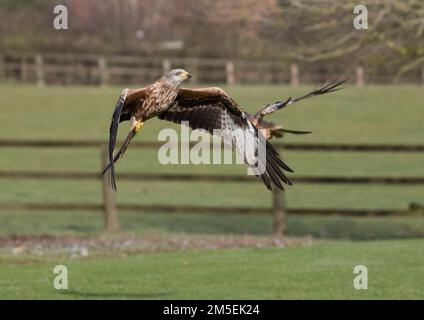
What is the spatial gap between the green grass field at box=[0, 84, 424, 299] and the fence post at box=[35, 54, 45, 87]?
1324mm

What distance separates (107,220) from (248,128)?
27.6ft

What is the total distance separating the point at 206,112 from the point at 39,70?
42.3m

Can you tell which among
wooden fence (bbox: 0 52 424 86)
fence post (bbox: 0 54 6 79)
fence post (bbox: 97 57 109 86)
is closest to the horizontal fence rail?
wooden fence (bbox: 0 52 424 86)

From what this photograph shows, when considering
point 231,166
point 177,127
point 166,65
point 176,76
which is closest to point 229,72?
point 166,65

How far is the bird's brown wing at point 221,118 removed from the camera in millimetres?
10555

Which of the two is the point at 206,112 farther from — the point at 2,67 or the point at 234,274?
the point at 2,67

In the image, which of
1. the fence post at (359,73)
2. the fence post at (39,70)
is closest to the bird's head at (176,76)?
the fence post at (359,73)

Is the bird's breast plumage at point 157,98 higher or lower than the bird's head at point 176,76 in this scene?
→ lower

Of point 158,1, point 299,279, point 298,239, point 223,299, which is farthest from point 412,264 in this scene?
point 158,1

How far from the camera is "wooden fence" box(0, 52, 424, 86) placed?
52.3m

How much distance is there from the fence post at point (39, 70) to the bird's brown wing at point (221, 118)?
1645 inches

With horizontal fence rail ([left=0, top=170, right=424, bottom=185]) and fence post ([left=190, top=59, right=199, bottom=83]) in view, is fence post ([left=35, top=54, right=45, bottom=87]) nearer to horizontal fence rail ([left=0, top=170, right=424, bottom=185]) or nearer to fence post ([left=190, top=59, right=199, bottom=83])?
fence post ([left=190, top=59, right=199, bottom=83])

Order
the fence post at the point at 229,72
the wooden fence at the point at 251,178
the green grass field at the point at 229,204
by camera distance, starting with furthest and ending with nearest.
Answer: the fence post at the point at 229,72, the wooden fence at the point at 251,178, the green grass field at the point at 229,204

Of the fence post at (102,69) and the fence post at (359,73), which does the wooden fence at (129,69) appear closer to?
the fence post at (102,69)
